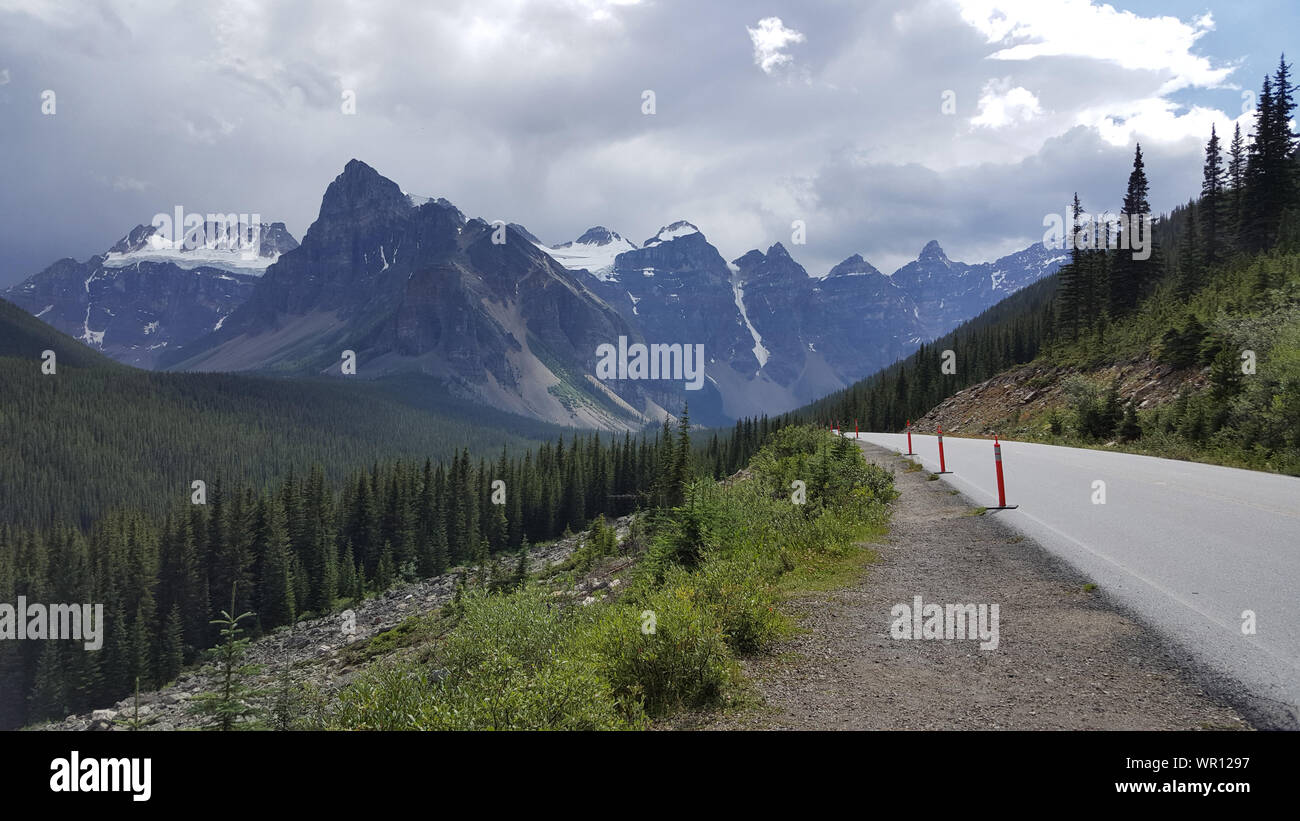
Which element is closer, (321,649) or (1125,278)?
(321,649)

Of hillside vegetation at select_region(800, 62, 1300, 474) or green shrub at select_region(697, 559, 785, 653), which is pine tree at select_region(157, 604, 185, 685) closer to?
green shrub at select_region(697, 559, 785, 653)

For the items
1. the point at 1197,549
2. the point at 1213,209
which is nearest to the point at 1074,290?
the point at 1213,209

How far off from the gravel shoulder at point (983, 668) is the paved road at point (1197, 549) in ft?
1.01

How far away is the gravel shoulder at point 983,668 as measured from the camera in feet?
15.7

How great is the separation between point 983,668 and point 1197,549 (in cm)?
503

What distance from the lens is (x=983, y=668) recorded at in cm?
584

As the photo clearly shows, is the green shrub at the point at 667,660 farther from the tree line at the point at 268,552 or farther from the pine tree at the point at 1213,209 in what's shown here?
the pine tree at the point at 1213,209

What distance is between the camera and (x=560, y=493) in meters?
102

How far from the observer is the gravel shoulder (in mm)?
4777
